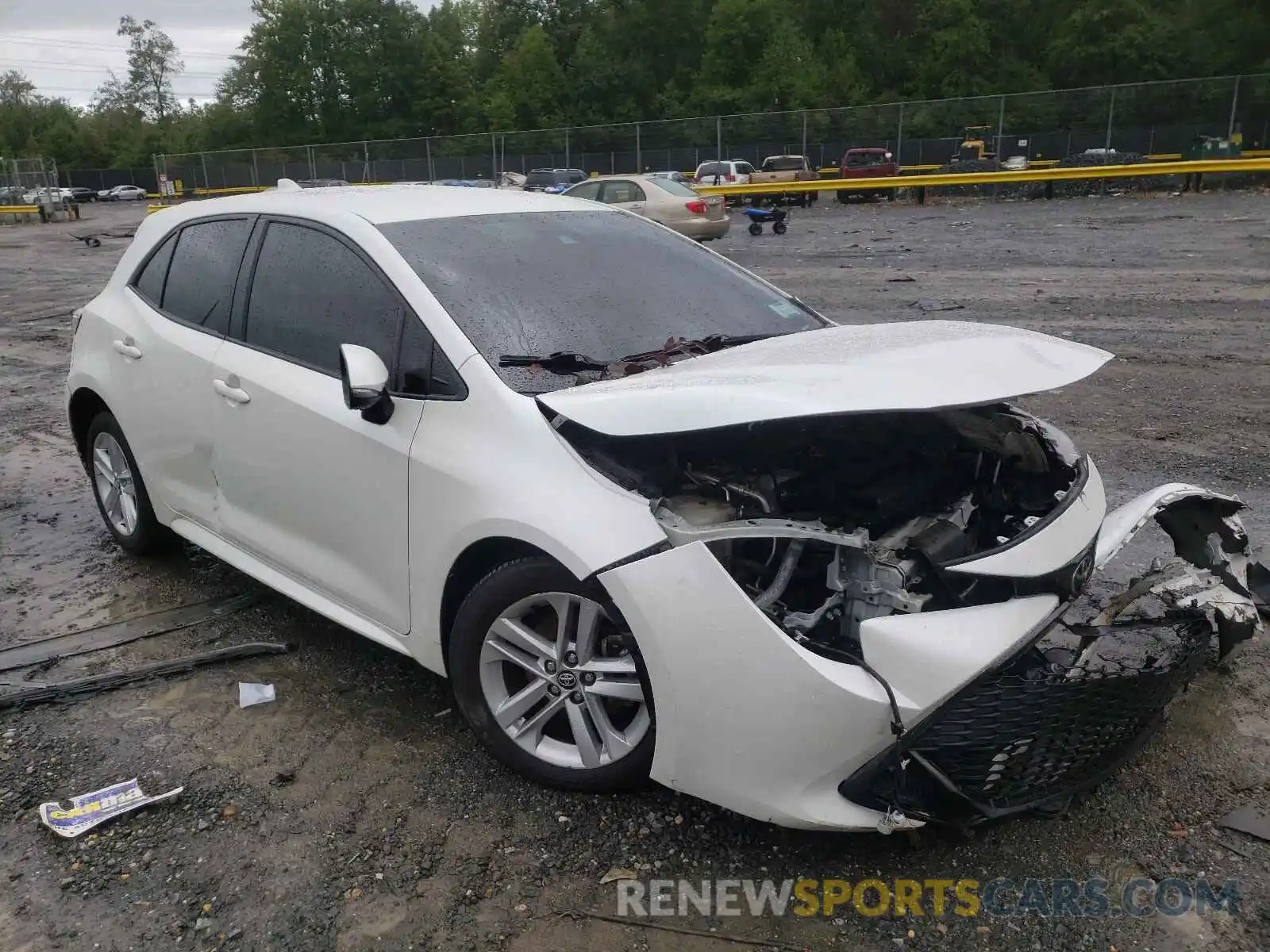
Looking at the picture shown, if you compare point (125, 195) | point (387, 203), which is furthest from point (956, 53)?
point (387, 203)

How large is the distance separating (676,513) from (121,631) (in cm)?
280

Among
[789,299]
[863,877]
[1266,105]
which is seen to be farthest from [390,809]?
[1266,105]

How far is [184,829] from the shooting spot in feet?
9.71

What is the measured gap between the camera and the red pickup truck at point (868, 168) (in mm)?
32781

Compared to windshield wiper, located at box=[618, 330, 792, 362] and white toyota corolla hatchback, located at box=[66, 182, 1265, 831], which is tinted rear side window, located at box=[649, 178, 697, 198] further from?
windshield wiper, located at box=[618, 330, 792, 362]

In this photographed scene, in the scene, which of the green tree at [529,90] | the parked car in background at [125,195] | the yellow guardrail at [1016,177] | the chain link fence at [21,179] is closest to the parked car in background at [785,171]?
the yellow guardrail at [1016,177]

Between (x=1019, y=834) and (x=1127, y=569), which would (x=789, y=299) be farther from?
(x=1019, y=834)

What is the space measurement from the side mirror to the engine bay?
65cm

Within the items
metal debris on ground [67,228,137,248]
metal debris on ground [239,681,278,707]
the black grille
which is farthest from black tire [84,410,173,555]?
metal debris on ground [67,228,137,248]

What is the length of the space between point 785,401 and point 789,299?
1.75m

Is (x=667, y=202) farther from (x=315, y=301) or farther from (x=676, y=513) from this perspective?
(x=676, y=513)

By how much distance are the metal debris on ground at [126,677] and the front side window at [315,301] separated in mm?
1177

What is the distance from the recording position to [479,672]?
3061 mm

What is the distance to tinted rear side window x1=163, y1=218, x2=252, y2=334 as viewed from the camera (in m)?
4.09
